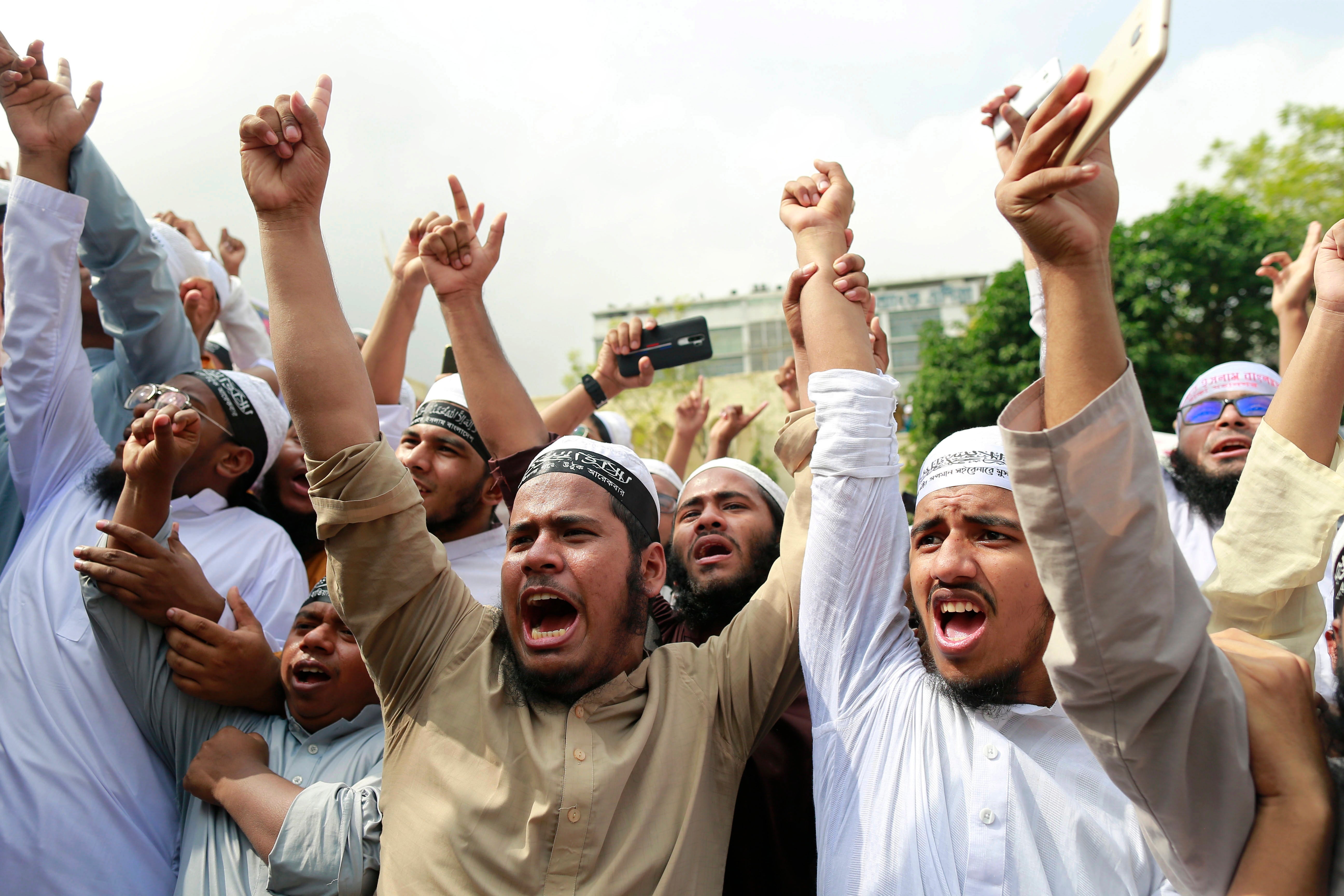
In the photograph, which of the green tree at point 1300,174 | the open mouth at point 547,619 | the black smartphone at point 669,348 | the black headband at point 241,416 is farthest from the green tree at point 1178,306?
the open mouth at point 547,619

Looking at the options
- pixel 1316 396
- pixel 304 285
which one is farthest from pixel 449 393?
pixel 1316 396

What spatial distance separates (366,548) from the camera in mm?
2307

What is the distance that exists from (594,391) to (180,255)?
2.71m

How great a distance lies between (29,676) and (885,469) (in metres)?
2.67

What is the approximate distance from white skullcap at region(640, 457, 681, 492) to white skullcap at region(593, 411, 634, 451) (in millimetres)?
189

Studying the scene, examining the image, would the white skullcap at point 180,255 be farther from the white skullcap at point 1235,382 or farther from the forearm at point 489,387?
the white skullcap at point 1235,382

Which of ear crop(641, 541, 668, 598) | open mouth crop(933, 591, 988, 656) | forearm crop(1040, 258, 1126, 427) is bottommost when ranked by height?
open mouth crop(933, 591, 988, 656)

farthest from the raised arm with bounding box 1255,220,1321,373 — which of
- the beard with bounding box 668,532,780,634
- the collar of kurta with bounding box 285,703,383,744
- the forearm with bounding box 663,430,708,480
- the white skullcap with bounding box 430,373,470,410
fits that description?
the collar of kurta with bounding box 285,703,383,744

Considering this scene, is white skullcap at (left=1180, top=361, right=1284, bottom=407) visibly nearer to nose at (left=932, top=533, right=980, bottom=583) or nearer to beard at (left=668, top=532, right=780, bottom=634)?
beard at (left=668, top=532, right=780, bottom=634)

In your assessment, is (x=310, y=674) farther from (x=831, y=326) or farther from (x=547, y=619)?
(x=831, y=326)

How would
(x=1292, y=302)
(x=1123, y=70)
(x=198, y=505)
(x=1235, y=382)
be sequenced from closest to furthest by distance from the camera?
(x=1123, y=70)
(x=198, y=505)
(x=1292, y=302)
(x=1235, y=382)

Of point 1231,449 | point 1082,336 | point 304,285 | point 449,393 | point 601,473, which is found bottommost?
point 1231,449

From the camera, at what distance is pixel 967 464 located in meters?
2.53

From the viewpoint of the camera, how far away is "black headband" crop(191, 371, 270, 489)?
3729mm
